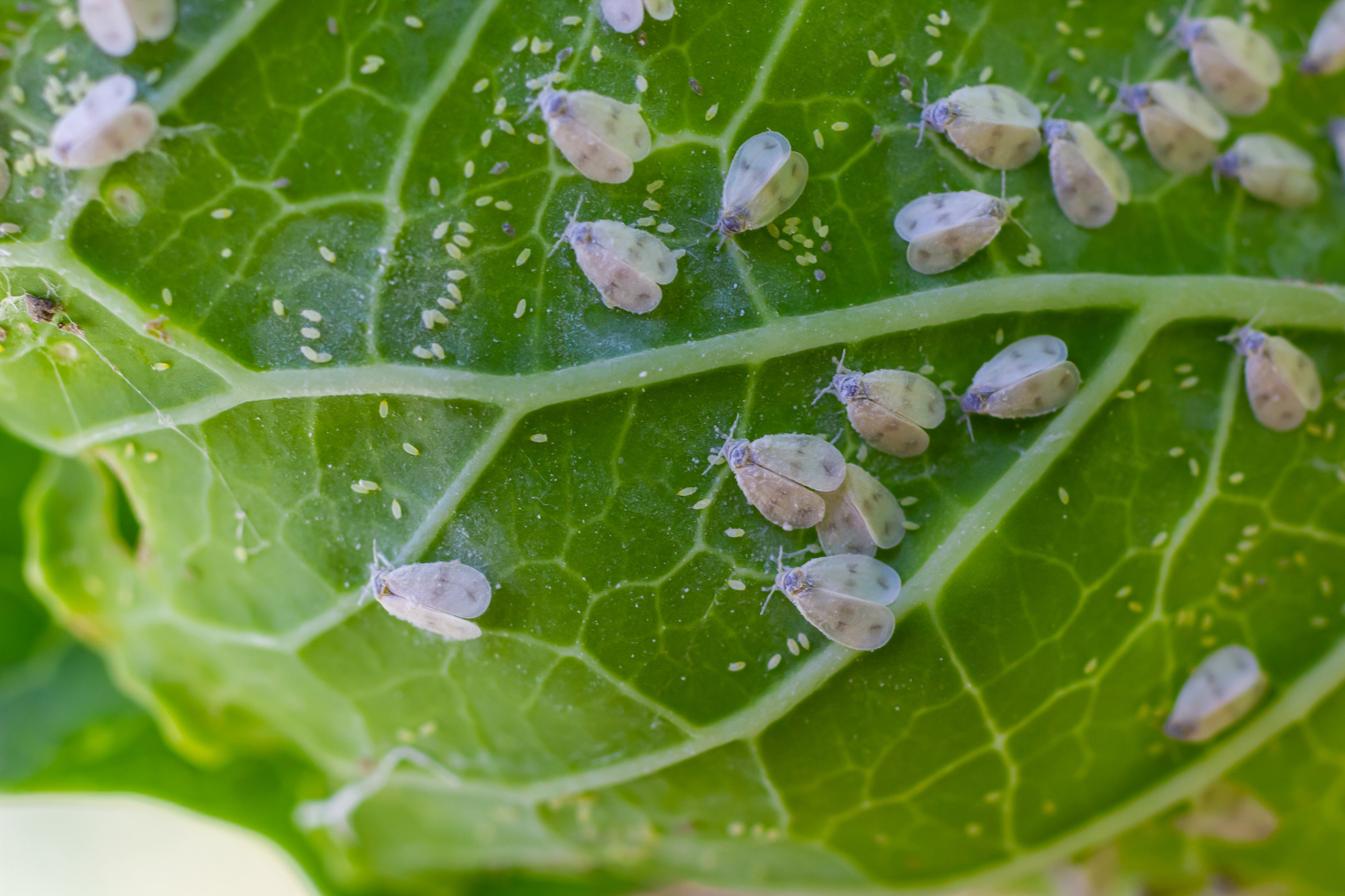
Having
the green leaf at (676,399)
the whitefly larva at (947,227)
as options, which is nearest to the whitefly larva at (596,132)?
the green leaf at (676,399)

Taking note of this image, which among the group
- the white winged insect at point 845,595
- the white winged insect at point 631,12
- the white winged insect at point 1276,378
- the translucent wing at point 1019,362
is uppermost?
the white winged insect at point 631,12

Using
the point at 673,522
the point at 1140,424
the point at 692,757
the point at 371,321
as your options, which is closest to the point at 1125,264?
the point at 1140,424

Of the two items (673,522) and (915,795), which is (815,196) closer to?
(673,522)

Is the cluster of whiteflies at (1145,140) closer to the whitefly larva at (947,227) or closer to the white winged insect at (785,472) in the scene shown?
the whitefly larva at (947,227)

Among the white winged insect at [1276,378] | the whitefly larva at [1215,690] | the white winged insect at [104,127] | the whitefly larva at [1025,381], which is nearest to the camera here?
the white winged insect at [104,127]

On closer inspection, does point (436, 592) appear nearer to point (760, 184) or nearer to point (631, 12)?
point (760, 184)

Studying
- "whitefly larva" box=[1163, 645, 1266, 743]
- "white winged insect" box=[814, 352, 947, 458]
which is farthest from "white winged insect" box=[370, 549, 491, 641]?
"whitefly larva" box=[1163, 645, 1266, 743]
